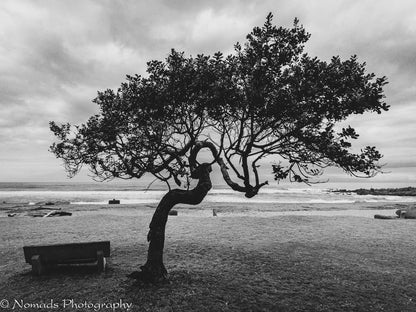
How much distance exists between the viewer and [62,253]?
8.78m

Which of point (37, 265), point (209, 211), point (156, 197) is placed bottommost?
point (209, 211)

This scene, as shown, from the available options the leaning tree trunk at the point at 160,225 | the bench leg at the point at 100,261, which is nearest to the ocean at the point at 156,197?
the bench leg at the point at 100,261

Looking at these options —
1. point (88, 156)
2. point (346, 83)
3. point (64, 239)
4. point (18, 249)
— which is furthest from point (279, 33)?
point (64, 239)

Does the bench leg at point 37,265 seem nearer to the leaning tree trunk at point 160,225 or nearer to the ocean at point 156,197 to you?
the leaning tree trunk at point 160,225

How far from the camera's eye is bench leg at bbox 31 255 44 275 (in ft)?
28.8

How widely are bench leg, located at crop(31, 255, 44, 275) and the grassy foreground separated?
239mm

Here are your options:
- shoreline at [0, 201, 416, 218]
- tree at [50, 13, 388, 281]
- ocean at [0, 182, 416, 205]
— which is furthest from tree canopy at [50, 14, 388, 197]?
ocean at [0, 182, 416, 205]

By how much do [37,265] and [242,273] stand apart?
629 cm

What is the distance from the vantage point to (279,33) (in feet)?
23.9

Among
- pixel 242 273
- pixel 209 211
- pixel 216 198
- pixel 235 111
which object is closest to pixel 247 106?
pixel 235 111

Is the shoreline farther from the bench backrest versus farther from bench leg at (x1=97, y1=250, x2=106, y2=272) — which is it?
the bench backrest

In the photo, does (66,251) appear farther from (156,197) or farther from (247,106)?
(156,197)

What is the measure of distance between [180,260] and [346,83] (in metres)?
8.09

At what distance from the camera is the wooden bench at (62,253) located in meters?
8.77
